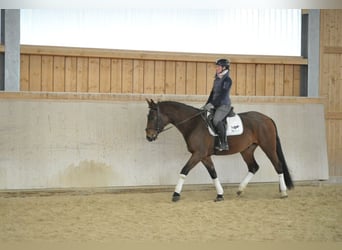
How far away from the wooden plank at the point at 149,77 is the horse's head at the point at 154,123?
1.68 m

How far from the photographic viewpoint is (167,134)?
26.0 ft

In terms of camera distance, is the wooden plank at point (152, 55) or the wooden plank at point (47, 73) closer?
the wooden plank at point (152, 55)

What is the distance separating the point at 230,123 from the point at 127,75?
6.95 feet

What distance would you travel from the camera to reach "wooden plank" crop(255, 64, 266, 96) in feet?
29.6

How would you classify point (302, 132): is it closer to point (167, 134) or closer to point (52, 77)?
point (167, 134)

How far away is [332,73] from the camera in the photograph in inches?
357

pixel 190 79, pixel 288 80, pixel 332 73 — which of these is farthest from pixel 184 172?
pixel 332 73

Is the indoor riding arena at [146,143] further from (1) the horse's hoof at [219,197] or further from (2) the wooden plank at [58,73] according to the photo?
(1) the horse's hoof at [219,197]

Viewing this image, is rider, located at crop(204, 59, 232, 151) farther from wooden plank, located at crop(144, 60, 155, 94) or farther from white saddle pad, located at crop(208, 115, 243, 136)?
wooden plank, located at crop(144, 60, 155, 94)

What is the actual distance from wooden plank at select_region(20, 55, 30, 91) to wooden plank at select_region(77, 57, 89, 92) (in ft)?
2.45

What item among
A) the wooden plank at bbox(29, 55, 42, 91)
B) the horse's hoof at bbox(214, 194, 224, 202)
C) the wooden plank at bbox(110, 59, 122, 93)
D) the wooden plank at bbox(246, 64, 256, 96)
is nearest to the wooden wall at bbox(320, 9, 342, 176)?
the wooden plank at bbox(246, 64, 256, 96)

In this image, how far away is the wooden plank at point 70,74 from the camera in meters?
8.14

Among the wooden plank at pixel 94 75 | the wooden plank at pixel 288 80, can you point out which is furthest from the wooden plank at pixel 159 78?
the wooden plank at pixel 288 80
